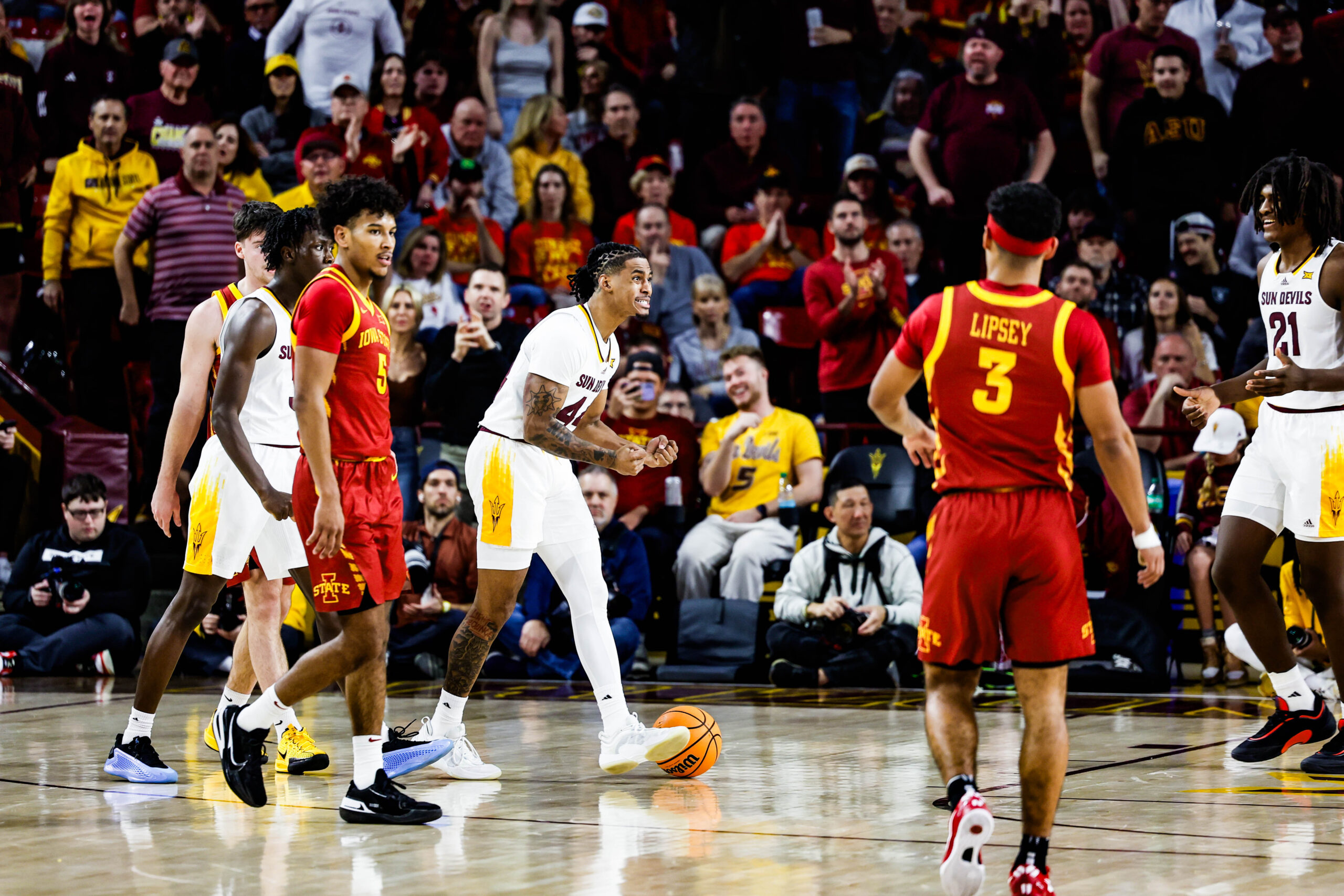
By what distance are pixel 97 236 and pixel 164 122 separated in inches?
52.8

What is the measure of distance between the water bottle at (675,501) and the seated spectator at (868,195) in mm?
2663

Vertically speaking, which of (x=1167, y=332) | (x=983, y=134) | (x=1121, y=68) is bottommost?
(x=1167, y=332)

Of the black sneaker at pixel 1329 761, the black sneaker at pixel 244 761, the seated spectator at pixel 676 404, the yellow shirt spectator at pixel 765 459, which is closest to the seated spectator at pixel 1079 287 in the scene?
the yellow shirt spectator at pixel 765 459

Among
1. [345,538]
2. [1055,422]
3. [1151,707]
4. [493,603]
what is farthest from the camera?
[1151,707]

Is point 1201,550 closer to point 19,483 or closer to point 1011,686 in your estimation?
point 1011,686

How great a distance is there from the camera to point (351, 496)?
18.1 ft

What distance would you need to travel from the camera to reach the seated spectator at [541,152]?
13844mm

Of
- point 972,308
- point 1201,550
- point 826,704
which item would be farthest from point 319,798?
point 1201,550

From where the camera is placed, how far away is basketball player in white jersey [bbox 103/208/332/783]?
20.7 feet

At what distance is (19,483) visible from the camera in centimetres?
1224

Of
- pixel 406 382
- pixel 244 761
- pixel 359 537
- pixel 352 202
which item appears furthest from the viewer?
pixel 406 382

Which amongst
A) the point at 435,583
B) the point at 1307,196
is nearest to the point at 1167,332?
the point at 1307,196

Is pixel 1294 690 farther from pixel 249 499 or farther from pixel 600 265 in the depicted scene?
pixel 249 499

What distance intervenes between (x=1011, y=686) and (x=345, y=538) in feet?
17.8
